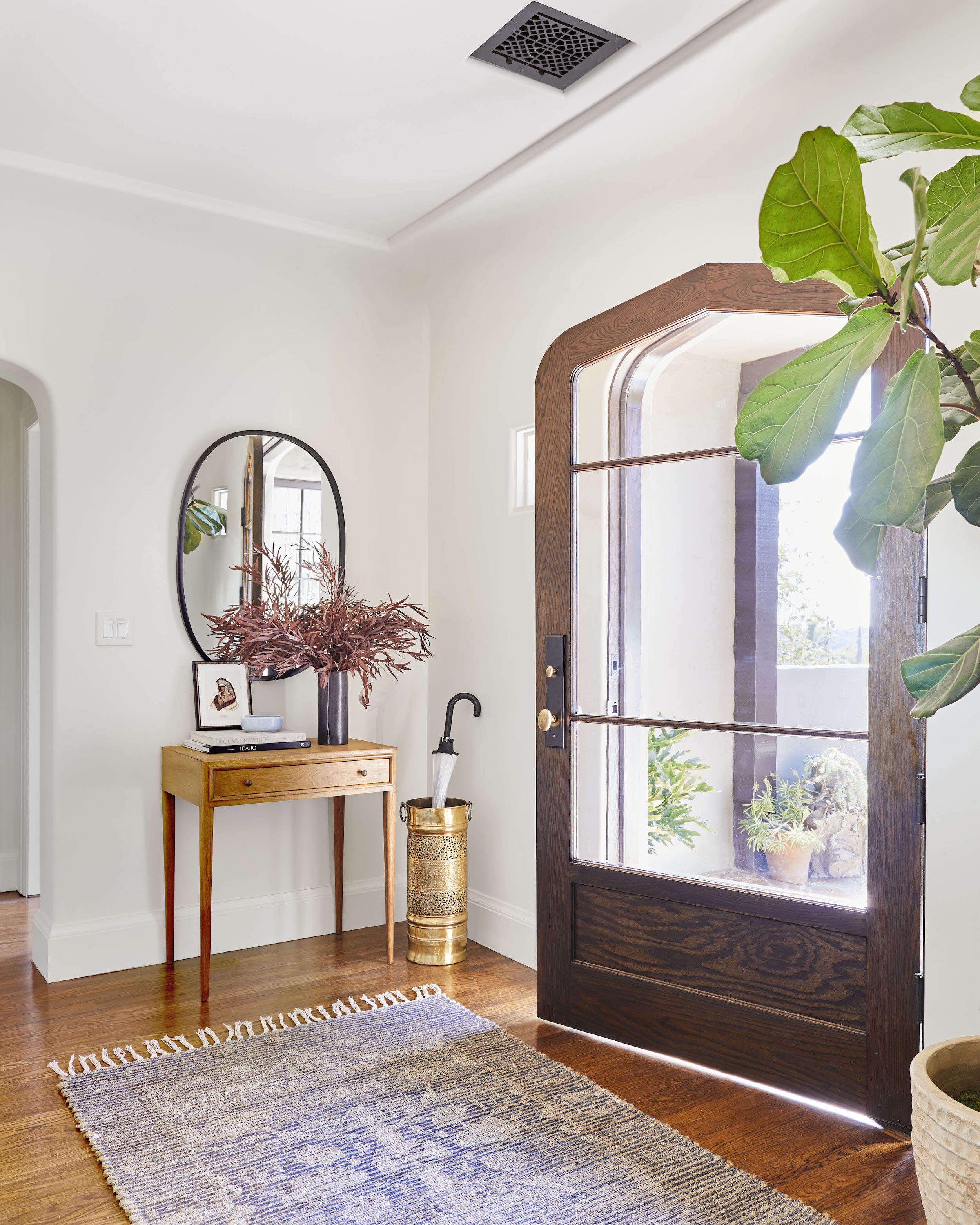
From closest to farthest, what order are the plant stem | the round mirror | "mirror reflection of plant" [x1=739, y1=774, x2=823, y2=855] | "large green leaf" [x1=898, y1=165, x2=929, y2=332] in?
"large green leaf" [x1=898, y1=165, x2=929, y2=332] < the plant stem < "mirror reflection of plant" [x1=739, y1=774, x2=823, y2=855] < the round mirror

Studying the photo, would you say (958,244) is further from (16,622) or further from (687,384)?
(16,622)

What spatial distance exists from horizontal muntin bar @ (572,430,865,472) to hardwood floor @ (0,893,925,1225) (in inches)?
62.4

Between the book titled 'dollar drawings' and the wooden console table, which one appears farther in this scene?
the book titled 'dollar drawings'

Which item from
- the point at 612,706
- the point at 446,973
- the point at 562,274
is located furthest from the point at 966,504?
the point at 446,973

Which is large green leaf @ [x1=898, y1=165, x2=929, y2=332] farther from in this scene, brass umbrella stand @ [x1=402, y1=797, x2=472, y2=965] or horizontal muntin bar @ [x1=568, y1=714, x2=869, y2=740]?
brass umbrella stand @ [x1=402, y1=797, x2=472, y2=965]

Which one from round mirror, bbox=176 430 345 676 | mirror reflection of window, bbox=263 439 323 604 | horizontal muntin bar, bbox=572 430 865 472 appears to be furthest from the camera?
mirror reflection of window, bbox=263 439 323 604

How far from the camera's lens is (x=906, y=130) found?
4.04 ft

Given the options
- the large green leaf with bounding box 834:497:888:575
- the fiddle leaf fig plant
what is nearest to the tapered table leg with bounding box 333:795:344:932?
the large green leaf with bounding box 834:497:888:575

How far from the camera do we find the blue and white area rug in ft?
6.25

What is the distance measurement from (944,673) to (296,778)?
229cm

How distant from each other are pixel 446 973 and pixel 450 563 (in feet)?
5.01

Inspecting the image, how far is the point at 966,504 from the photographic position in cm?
137

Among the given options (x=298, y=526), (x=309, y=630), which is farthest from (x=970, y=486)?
(x=298, y=526)

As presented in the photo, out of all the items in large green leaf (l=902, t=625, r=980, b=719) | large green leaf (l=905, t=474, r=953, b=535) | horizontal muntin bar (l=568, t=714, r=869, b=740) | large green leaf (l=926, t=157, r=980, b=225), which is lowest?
horizontal muntin bar (l=568, t=714, r=869, b=740)
